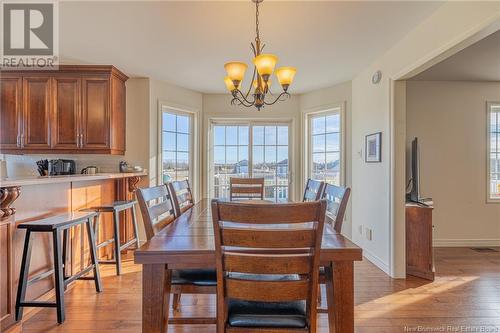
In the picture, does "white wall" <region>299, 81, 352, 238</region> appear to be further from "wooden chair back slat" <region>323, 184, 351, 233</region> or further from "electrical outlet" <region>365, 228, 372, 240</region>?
"wooden chair back slat" <region>323, 184, 351, 233</region>

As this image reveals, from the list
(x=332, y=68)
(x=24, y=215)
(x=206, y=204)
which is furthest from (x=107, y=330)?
(x=332, y=68)

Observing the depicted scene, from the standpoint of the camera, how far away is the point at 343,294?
133cm

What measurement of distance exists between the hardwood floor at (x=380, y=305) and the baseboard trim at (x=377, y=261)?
0.28ft

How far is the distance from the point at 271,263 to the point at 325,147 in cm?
364

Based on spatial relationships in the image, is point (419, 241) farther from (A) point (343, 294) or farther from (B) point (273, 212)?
(B) point (273, 212)

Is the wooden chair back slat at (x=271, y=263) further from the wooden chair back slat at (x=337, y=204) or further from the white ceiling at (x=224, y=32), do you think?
the white ceiling at (x=224, y=32)

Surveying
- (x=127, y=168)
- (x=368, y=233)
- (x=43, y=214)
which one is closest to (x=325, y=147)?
(x=368, y=233)

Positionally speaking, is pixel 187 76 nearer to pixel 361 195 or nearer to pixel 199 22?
pixel 199 22

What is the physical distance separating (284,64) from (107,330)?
3066mm

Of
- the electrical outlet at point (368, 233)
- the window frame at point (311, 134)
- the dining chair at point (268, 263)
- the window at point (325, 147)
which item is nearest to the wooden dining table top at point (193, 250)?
the dining chair at point (268, 263)

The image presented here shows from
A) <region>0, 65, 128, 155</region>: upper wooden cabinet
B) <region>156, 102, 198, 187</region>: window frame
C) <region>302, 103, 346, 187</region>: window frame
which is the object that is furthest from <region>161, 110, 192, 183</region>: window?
<region>302, 103, 346, 187</region>: window frame

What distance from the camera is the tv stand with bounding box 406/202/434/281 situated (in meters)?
2.93

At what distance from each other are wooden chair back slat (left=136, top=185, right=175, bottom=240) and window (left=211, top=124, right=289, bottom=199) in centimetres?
272

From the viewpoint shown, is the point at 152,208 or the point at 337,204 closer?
the point at 152,208
